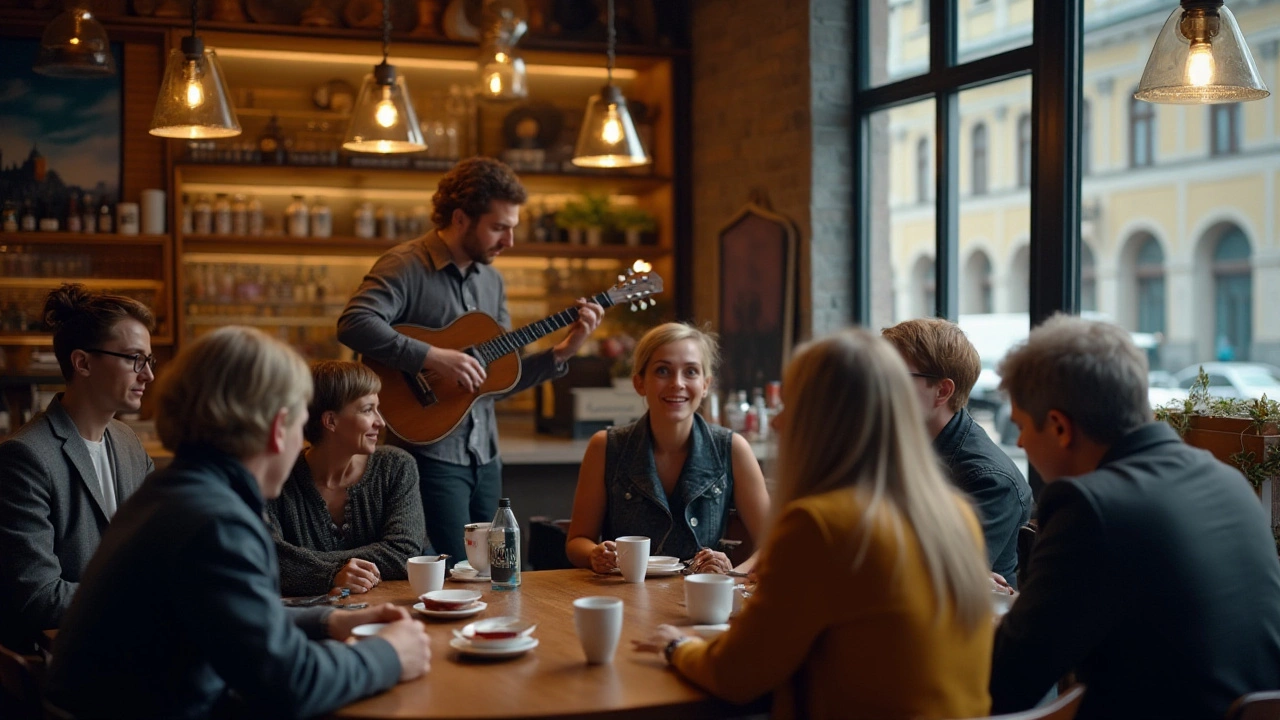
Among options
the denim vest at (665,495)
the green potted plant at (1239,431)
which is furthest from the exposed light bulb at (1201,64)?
Result: the denim vest at (665,495)

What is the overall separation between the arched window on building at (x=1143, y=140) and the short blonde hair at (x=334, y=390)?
10.4m

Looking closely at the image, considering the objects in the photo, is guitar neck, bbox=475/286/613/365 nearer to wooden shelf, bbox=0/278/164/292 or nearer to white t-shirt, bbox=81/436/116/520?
white t-shirt, bbox=81/436/116/520

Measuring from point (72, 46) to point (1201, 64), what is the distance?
12.4 ft

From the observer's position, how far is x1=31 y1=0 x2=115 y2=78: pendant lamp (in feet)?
14.3

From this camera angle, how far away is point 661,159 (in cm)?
692

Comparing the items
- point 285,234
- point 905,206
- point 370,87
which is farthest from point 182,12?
point 905,206

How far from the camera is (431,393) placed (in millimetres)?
3914

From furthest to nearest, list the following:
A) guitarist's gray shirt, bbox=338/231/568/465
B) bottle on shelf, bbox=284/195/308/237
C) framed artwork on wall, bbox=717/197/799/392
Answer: bottle on shelf, bbox=284/195/308/237 → framed artwork on wall, bbox=717/197/799/392 → guitarist's gray shirt, bbox=338/231/568/465

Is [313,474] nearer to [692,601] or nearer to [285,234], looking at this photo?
[692,601]

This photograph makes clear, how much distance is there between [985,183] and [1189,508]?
6151 mm

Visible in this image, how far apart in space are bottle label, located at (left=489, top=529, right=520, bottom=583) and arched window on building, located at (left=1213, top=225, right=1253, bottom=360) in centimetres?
778

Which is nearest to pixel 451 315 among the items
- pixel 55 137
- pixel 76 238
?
pixel 76 238

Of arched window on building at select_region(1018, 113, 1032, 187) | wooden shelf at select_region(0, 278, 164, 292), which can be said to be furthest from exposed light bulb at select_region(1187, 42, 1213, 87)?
wooden shelf at select_region(0, 278, 164, 292)

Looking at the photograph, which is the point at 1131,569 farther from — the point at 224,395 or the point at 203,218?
the point at 203,218
